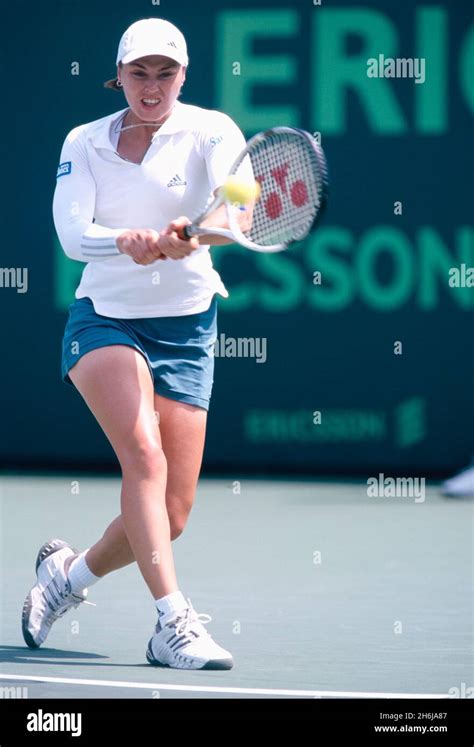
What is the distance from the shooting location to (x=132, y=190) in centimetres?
431

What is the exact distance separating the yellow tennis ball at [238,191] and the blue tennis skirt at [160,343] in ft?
1.52

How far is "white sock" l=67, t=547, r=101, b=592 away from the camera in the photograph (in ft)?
15.2

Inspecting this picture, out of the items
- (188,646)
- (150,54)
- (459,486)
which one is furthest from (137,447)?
(459,486)

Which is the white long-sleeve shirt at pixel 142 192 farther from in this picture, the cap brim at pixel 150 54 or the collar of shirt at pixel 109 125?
the cap brim at pixel 150 54

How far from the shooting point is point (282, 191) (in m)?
4.23

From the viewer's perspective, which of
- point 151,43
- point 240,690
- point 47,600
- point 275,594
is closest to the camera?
point 240,690

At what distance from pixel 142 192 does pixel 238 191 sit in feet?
1.10

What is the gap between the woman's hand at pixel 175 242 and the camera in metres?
3.93

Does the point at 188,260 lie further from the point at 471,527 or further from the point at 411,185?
the point at 411,185

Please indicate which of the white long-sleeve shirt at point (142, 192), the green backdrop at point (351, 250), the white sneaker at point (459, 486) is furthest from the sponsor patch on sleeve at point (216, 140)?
the green backdrop at point (351, 250)

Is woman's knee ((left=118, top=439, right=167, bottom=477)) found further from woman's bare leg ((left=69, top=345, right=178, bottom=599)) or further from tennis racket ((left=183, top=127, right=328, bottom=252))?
tennis racket ((left=183, top=127, right=328, bottom=252))

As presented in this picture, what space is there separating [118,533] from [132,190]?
92cm

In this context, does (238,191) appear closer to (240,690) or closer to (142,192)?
(142,192)
